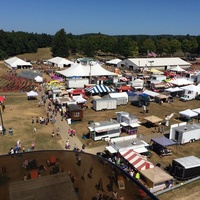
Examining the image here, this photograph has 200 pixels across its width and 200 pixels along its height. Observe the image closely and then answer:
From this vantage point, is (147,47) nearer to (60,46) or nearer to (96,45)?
(96,45)

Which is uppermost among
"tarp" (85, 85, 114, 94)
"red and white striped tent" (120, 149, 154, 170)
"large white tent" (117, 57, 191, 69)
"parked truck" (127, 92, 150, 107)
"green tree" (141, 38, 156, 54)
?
"green tree" (141, 38, 156, 54)

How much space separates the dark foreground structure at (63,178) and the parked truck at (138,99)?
3059 cm

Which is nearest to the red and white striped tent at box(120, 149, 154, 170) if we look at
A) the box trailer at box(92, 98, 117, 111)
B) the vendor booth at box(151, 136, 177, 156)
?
the vendor booth at box(151, 136, 177, 156)

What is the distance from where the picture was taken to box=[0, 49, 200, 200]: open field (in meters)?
19.6

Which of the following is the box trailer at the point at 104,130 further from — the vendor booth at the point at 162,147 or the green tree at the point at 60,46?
the green tree at the point at 60,46

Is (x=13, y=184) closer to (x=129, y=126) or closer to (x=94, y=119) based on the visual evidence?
(x=129, y=126)

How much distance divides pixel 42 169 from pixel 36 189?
535 millimetres

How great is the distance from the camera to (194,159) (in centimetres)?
1795

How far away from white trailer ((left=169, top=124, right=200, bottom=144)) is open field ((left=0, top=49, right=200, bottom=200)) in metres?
0.55

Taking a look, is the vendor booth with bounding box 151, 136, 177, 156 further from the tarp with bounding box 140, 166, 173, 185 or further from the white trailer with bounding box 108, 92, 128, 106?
the white trailer with bounding box 108, 92, 128, 106

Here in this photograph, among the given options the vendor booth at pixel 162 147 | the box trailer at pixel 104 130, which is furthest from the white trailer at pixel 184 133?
the box trailer at pixel 104 130

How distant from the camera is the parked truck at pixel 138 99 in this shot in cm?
3600

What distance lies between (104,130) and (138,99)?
15640 millimetres

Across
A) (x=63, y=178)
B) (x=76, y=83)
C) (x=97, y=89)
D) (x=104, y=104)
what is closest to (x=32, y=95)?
(x=76, y=83)
